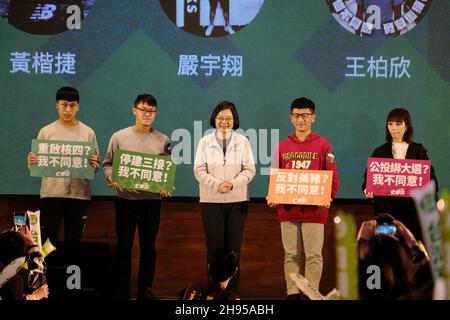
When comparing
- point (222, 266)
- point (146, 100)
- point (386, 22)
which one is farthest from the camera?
point (386, 22)

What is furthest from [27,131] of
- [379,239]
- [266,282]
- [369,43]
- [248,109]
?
[379,239]

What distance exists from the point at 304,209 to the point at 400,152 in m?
0.91

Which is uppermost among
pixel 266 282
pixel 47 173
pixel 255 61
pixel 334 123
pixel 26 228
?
pixel 255 61

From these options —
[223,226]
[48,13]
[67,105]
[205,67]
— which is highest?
[48,13]

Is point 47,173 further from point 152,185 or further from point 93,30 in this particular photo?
point 93,30

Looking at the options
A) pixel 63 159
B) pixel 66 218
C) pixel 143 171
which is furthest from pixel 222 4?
pixel 66 218

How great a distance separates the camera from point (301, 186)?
233 inches

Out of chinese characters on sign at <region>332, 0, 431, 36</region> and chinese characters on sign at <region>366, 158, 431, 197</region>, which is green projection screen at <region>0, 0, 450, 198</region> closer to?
chinese characters on sign at <region>332, 0, 431, 36</region>

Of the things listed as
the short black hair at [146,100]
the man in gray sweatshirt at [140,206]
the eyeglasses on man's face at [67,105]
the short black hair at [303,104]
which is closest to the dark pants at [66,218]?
the man in gray sweatshirt at [140,206]

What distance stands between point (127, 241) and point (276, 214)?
1381mm

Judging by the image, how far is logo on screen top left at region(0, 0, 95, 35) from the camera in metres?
6.48

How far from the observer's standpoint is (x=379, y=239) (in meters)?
3.06

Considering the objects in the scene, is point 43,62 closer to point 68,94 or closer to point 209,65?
point 68,94

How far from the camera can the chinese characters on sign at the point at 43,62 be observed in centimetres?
648
